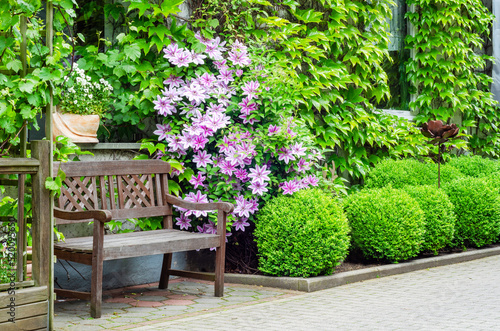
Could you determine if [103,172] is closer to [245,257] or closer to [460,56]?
[245,257]

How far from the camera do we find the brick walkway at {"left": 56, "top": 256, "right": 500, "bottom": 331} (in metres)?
4.25

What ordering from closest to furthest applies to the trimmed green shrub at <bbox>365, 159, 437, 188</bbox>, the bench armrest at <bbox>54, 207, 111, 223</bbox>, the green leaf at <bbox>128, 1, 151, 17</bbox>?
the bench armrest at <bbox>54, 207, 111, 223</bbox> → the green leaf at <bbox>128, 1, 151, 17</bbox> → the trimmed green shrub at <bbox>365, 159, 437, 188</bbox>

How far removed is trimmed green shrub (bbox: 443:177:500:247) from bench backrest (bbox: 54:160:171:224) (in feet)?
11.8

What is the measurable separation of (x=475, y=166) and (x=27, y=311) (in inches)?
269

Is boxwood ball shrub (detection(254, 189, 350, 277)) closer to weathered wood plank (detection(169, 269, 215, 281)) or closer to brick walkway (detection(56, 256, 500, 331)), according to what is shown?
brick walkway (detection(56, 256, 500, 331))

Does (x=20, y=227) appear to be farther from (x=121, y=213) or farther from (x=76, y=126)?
(x=76, y=126)

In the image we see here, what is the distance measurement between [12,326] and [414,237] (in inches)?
159

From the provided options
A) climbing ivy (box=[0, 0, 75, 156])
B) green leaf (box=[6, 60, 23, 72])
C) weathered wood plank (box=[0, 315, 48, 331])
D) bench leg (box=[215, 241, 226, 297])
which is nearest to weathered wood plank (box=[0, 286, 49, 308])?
weathered wood plank (box=[0, 315, 48, 331])

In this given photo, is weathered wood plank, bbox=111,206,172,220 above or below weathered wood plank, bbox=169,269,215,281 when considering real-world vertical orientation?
above

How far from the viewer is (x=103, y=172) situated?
5.11 meters

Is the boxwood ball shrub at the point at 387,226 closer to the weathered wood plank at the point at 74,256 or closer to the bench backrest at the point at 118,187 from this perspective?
the bench backrest at the point at 118,187

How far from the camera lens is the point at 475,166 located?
29.1 ft

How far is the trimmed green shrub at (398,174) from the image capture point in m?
7.65

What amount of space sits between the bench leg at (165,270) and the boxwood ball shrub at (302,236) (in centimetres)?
82
